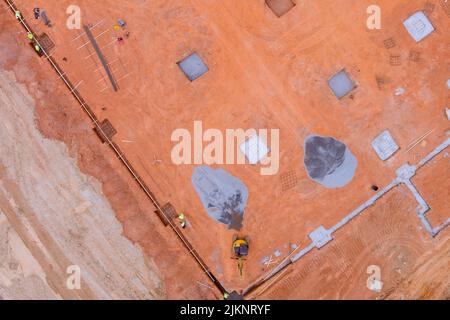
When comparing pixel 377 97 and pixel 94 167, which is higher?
pixel 94 167

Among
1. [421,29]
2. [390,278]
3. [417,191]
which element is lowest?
[390,278]

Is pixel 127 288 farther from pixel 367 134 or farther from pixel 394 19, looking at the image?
pixel 394 19

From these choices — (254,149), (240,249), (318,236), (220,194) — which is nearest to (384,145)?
(318,236)

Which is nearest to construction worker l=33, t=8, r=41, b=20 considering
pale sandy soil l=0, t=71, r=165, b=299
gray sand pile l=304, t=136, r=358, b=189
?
pale sandy soil l=0, t=71, r=165, b=299

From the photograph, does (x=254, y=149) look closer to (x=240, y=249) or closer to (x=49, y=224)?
(x=240, y=249)

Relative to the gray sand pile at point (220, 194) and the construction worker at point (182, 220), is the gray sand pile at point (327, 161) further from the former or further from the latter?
the construction worker at point (182, 220)

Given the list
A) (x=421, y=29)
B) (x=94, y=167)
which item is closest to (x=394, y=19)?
(x=421, y=29)
